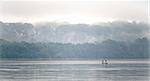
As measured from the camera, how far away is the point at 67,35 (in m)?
7.35

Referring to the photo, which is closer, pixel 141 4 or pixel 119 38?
pixel 141 4

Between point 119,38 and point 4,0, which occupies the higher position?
point 4,0

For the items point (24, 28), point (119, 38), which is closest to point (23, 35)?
point (24, 28)

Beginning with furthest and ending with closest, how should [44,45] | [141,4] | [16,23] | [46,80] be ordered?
[46,80] < [44,45] < [16,23] < [141,4]

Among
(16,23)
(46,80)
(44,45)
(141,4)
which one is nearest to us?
(141,4)

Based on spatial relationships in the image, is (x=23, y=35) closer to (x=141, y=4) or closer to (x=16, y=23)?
(x=16, y=23)

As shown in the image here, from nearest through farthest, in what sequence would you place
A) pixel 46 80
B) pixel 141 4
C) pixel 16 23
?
pixel 141 4 → pixel 16 23 → pixel 46 80

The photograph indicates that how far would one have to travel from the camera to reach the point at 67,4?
21.5ft

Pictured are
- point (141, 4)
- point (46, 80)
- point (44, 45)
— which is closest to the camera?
point (141, 4)

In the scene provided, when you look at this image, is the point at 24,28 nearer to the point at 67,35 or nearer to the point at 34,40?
the point at 34,40

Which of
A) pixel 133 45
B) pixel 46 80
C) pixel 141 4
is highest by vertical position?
pixel 141 4

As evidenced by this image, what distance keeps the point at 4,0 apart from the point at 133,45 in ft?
8.17

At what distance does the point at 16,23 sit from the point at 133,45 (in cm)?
218

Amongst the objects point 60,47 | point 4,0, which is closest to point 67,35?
point 60,47
